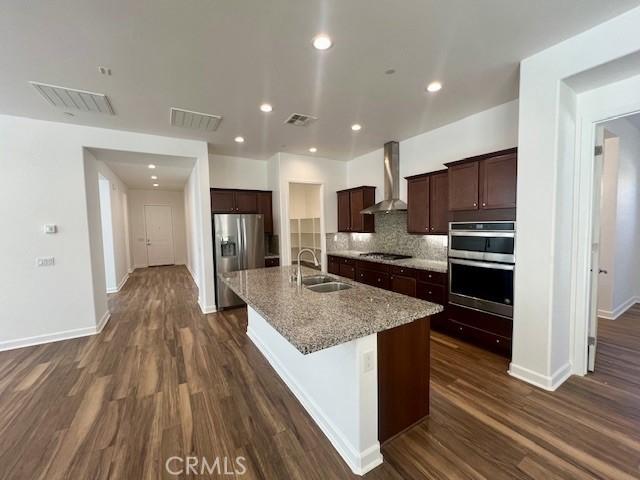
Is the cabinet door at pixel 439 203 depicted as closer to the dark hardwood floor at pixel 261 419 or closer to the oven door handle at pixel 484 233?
the oven door handle at pixel 484 233

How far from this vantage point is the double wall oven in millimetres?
2705

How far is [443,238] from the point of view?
4059mm

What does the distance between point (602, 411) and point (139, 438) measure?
3423 millimetres

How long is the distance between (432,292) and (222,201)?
3.96 meters

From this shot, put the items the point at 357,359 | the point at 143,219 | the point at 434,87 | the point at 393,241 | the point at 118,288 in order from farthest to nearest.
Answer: the point at 143,219, the point at 118,288, the point at 393,241, the point at 434,87, the point at 357,359

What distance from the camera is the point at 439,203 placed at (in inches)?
147

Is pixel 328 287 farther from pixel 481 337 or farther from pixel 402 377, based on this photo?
pixel 481 337

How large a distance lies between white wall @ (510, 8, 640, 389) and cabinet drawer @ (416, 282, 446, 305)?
3.13 feet

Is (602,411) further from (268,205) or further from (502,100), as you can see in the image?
(268,205)

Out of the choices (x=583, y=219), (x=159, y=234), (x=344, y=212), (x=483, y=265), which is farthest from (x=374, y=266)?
(x=159, y=234)

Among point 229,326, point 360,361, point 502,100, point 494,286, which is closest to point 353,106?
point 502,100

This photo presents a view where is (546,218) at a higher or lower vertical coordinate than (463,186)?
lower

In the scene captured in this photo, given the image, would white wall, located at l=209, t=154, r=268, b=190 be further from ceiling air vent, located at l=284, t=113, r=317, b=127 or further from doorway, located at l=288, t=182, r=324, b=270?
ceiling air vent, located at l=284, t=113, r=317, b=127

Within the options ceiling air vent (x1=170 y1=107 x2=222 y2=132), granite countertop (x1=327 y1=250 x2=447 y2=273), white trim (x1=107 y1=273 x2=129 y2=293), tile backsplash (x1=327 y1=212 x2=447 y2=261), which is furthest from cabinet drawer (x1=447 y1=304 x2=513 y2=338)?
white trim (x1=107 y1=273 x2=129 y2=293)
